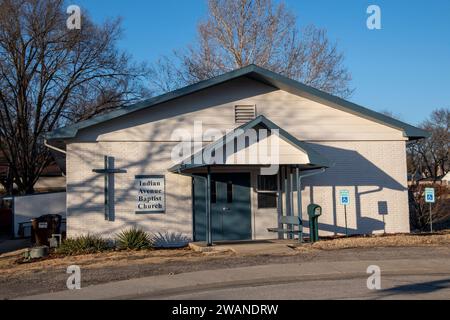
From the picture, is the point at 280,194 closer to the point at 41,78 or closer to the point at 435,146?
the point at 41,78

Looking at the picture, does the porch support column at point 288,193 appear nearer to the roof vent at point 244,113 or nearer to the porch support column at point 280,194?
the porch support column at point 280,194

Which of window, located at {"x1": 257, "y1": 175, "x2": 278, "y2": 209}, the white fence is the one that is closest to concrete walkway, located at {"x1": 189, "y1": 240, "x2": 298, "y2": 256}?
window, located at {"x1": 257, "y1": 175, "x2": 278, "y2": 209}

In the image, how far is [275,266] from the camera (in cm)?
1223

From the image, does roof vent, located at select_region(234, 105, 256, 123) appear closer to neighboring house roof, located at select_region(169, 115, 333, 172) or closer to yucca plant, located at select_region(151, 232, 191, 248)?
neighboring house roof, located at select_region(169, 115, 333, 172)

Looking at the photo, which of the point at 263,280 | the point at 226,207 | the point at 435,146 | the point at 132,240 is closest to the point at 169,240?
the point at 132,240

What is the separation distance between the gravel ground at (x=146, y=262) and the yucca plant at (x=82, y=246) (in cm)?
68

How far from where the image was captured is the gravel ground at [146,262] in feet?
37.0

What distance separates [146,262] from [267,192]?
18.9 feet

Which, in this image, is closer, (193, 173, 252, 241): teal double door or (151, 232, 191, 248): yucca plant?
(151, 232, 191, 248): yucca plant

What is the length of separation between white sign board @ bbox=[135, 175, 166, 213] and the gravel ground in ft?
5.87

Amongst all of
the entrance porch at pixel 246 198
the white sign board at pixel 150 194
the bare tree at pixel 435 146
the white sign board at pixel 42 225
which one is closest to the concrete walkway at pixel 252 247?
the entrance porch at pixel 246 198

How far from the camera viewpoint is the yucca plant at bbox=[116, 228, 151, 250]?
53.0 feet
